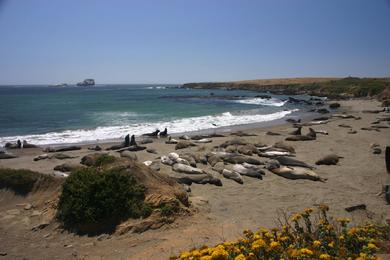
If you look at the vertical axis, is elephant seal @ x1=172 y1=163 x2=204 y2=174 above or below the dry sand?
above

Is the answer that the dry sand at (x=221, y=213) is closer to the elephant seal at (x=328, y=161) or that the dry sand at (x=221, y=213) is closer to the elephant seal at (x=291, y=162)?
the elephant seal at (x=328, y=161)

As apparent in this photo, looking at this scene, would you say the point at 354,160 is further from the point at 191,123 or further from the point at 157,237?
the point at 191,123

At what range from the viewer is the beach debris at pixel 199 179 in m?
11.3

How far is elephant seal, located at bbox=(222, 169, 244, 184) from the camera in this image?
11.6 m

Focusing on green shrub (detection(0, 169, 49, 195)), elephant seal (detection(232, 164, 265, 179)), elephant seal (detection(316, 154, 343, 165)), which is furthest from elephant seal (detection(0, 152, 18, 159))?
elephant seal (detection(316, 154, 343, 165))

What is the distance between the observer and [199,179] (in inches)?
451

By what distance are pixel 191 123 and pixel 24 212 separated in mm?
23881

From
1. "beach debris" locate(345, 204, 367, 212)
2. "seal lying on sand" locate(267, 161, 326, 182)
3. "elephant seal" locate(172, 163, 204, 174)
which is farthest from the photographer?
"elephant seal" locate(172, 163, 204, 174)

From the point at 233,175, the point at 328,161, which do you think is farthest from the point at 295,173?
the point at 328,161

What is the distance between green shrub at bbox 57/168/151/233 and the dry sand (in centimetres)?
40

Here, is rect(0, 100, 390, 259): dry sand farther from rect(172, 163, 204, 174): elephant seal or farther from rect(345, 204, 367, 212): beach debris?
rect(172, 163, 204, 174): elephant seal

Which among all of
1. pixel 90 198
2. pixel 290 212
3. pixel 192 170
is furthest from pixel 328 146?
pixel 90 198

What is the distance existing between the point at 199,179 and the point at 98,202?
4498 millimetres

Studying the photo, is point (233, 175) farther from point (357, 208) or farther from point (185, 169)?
point (357, 208)
